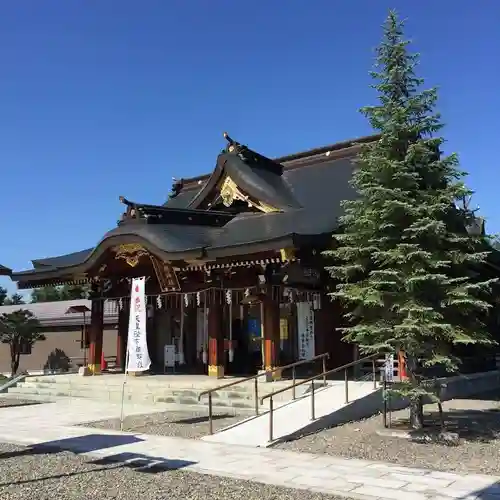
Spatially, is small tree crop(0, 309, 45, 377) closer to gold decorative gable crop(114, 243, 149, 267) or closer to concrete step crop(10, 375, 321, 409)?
concrete step crop(10, 375, 321, 409)

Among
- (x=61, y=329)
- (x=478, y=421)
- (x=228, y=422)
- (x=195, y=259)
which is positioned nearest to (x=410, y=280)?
(x=478, y=421)

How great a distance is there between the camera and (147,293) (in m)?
18.5

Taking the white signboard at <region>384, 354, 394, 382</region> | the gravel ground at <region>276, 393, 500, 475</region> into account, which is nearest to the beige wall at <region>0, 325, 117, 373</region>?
the white signboard at <region>384, 354, 394, 382</region>

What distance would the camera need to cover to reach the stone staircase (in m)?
13.5

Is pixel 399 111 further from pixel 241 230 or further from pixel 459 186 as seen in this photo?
pixel 241 230

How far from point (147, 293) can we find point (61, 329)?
14.9 metres

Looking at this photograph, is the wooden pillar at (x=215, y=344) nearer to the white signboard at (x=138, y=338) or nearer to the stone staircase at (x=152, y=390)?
the stone staircase at (x=152, y=390)

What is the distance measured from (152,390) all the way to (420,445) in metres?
7.80

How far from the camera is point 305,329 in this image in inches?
650

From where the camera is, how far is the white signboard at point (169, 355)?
745 inches

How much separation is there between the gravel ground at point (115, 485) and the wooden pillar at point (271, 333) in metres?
6.88

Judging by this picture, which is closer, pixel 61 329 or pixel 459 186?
pixel 459 186

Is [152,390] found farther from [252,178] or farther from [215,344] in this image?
[252,178]

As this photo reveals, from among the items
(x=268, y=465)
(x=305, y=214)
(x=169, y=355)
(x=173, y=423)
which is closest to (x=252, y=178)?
(x=305, y=214)
